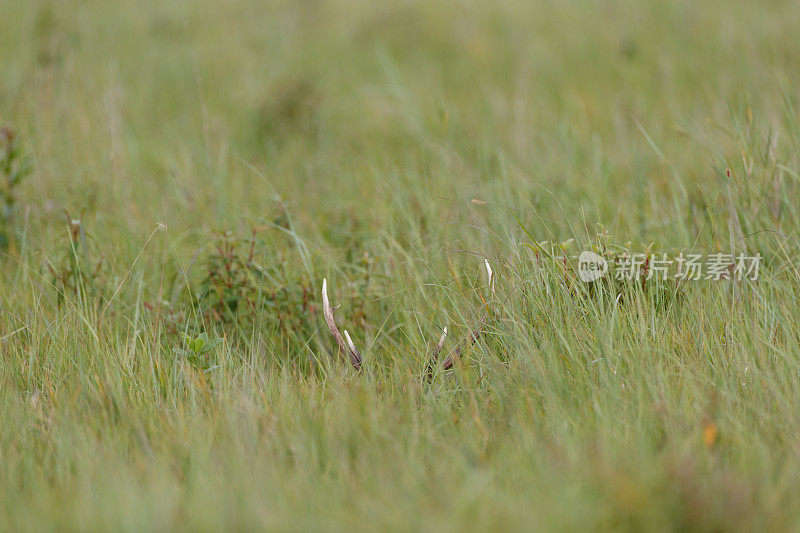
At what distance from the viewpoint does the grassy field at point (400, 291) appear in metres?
1.73

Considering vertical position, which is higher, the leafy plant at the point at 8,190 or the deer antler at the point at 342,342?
the leafy plant at the point at 8,190

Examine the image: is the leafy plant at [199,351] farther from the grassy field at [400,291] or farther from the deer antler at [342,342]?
the deer antler at [342,342]

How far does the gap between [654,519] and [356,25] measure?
521cm

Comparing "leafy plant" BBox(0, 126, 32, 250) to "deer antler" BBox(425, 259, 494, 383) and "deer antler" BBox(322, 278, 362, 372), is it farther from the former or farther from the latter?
"deer antler" BBox(425, 259, 494, 383)

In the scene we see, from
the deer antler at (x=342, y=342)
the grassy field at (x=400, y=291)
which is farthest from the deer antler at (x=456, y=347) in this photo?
the deer antler at (x=342, y=342)

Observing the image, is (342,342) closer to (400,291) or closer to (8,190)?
(400,291)

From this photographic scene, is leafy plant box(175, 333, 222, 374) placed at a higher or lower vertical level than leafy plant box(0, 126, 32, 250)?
lower

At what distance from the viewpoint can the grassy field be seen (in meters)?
1.73

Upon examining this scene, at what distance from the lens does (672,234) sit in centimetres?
301

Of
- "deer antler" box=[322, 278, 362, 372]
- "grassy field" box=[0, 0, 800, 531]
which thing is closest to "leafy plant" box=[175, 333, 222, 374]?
"grassy field" box=[0, 0, 800, 531]

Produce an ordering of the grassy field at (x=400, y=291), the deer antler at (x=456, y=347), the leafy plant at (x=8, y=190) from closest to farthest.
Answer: the grassy field at (x=400, y=291), the deer antler at (x=456, y=347), the leafy plant at (x=8, y=190)

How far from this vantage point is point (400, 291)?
2494 millimetres

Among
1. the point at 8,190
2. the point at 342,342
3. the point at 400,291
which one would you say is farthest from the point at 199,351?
the point at 8,190

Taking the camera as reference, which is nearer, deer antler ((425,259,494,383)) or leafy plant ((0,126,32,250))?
deer antler ((425,259,494,383))
